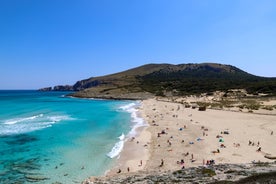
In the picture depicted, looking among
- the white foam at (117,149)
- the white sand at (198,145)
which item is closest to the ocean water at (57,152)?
the white foam at (117,149)

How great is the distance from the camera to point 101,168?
2375cm

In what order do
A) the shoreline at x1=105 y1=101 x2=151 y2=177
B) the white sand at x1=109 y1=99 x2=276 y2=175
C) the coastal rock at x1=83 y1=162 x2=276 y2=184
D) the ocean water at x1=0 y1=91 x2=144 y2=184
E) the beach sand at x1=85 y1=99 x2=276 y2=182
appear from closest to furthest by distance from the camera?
1. the coastal rock at x1=83 y1=162 x2=276 y2=184
2. the ocean water at x1=0 y1=91 x2=144 y2=184
3. the shoreline at x1=105 y1=101 x2=151 y2=177
4. the beach sand at x1=85 y1=99 x2=276 y2=182
5. the white sand at x1=109 y1=99 x2=276 y2=175

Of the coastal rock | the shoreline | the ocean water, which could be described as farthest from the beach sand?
the coastal rock

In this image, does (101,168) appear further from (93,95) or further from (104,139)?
(93,95)

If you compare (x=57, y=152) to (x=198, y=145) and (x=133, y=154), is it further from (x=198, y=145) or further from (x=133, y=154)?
(x=198, y=145)

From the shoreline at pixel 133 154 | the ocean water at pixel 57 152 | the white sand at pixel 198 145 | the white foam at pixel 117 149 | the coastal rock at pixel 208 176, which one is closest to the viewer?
the coastal rock at pixel 208 176

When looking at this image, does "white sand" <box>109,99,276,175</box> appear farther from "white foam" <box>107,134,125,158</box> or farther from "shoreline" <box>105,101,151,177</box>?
"white foam" <box>107,134,125,158</box>

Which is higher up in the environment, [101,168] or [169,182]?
[169,182]

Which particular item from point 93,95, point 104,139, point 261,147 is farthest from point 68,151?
point 93,95

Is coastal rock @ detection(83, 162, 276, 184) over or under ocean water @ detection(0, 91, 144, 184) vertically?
over

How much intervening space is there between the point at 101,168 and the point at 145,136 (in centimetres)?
1462

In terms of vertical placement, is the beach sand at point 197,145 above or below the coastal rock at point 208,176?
below

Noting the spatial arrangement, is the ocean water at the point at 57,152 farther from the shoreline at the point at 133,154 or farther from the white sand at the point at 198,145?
A: the white sand at the point at 198,145

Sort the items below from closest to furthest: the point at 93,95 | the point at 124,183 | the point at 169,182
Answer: the point at 169,182, the point at 124,183, the point at 93,95
